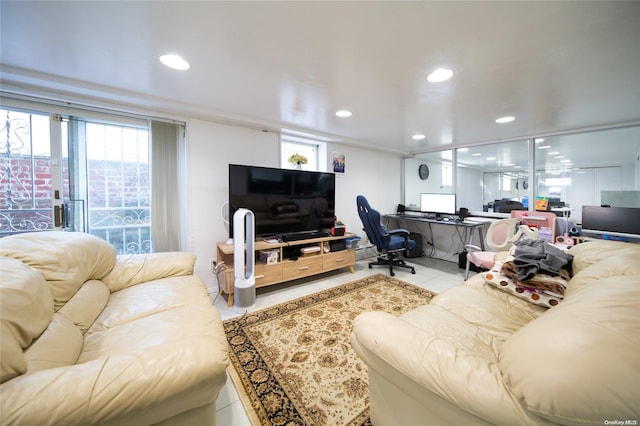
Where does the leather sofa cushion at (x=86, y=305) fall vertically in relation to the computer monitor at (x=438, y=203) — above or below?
below

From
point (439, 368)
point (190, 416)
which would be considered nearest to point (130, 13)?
point (190, 416)

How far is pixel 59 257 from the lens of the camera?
1.37 m

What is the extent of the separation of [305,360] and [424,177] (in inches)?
194

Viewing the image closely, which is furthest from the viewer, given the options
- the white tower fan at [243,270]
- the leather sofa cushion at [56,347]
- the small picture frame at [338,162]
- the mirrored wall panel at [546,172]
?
the small picture frame at [338,162]

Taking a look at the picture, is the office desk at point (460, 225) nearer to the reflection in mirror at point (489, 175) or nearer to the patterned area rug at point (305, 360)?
the reflection in mirror at point (489, 175)

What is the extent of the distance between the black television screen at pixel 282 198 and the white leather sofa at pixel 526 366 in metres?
2.18

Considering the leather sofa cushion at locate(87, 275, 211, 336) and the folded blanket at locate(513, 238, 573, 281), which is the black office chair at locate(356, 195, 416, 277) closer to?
the folded blanket at locate(513, 238, 573, 281)

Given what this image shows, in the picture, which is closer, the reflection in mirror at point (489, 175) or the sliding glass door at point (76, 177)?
the sliding glass door at point (76, 177)

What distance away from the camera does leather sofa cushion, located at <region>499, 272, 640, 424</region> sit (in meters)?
0.52

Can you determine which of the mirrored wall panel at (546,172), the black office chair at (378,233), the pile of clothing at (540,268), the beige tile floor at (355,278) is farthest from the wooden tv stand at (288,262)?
the mirrored wall panel at (546,172)

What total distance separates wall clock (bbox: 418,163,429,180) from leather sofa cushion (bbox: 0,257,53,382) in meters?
5.79

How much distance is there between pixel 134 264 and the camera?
77.5 inches

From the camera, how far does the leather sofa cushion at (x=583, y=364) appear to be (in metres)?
0.52

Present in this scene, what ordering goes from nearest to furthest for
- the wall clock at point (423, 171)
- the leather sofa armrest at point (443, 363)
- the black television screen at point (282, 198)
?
the leather sofa armrest at point (443, 363), the black television screen at point (282, 198), the wall clock at point (423, 171)
